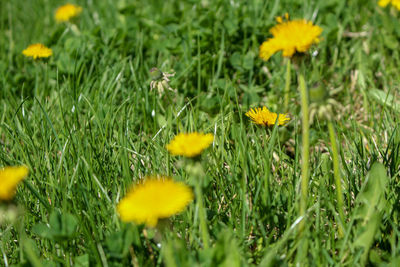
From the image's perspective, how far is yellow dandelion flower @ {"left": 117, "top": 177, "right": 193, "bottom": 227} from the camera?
1.16 metres

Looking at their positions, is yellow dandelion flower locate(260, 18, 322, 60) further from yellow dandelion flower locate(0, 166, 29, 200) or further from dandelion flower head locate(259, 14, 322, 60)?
yellow dandelion flower locate(0, 166, 29, 200)

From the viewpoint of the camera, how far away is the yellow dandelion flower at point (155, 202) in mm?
1159

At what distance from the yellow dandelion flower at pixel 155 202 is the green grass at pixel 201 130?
11cm

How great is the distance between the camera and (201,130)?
7.51ft

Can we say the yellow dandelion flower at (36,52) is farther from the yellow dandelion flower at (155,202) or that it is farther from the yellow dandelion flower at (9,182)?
the yellow dandelion flower at (155,202)

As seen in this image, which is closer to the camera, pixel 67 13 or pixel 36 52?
pixel 36 52

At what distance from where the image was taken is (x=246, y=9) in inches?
130

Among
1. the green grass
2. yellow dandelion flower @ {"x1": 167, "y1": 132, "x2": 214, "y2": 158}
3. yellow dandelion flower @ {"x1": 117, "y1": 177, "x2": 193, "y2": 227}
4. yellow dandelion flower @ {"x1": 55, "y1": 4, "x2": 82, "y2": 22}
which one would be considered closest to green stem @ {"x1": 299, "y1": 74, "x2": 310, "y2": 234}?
the green grass

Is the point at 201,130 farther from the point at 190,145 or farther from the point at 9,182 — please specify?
the point at 9,182

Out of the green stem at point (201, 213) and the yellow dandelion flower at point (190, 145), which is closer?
the green stem at point (201, 213)

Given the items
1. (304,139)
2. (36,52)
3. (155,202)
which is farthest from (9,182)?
(36,52)

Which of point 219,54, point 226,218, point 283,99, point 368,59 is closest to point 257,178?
point 226,218

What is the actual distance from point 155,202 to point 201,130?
114cm

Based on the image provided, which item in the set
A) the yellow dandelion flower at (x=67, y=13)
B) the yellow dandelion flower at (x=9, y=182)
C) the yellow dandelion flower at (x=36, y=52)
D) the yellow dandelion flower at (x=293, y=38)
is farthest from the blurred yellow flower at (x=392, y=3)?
the yellow dandelion flower at (x=9, y=182)
